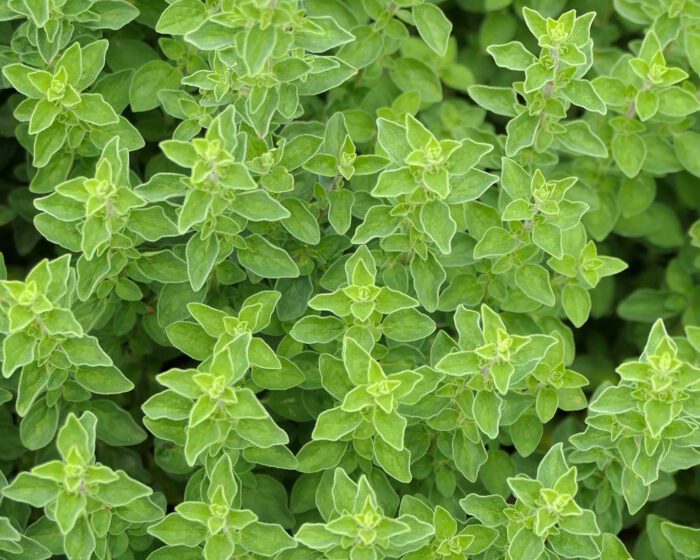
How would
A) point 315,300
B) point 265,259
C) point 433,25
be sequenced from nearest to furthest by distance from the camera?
1. point 315,300
2. point 265,259
3. point 433,25

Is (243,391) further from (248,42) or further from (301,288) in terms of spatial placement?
(248,42)

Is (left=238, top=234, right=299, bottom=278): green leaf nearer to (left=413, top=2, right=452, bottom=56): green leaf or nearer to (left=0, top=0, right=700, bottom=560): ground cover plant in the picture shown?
(left=0, top=0, right=700, bottom=560): ground cover plant

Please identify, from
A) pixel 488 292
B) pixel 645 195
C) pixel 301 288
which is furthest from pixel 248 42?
pixel 645 195

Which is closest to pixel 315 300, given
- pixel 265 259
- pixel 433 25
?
pixel 265 259

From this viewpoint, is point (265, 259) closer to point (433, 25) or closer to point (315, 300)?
point (315, 300)

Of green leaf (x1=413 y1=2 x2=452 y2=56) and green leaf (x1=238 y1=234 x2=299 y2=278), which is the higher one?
green leaf (x1=413 y1=2 x2=452 y2=56)

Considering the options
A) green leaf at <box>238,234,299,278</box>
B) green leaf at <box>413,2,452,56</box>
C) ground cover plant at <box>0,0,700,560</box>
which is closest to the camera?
ground cover plant at <box>0,0,700,560</box>

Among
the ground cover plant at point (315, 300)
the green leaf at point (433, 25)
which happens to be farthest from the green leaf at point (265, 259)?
the green leaf at point (433, 25)

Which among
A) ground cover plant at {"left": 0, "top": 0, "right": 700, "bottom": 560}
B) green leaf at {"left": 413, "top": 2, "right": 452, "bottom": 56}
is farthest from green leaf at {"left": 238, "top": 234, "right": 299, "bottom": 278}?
green leaf at {"left": 413, "top": 2, "right": 452, "bottom": 56}

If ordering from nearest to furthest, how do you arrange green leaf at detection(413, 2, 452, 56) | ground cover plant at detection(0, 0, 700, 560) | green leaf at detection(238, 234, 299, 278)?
ground cover plant at detection(0, 0, 700, 560) < green leaf at detection(238, 234, 299, 278) < green leaf at detection(413, 2, 452, 56)

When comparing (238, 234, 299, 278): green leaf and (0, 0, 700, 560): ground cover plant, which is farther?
(238, 234, 299, 278): green leaf

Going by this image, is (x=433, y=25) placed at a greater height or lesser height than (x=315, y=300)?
greater
